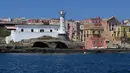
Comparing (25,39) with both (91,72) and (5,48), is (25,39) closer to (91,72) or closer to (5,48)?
(5,48)

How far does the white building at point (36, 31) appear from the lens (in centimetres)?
9469

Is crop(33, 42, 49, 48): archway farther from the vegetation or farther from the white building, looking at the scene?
the vegetation

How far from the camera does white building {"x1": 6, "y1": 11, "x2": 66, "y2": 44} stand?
94688 millimetres

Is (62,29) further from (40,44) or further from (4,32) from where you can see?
(4,32)

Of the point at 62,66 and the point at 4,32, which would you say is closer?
the point at 62,66

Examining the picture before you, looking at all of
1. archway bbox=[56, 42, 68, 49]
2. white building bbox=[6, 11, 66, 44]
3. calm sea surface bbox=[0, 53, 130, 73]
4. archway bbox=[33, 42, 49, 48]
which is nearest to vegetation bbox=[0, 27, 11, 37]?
white building bbox=[6, 11, 66, 44]

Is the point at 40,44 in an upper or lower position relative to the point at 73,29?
lower

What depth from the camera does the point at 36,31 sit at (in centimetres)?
9856

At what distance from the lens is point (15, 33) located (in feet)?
316

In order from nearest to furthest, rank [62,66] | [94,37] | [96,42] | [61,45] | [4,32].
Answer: [62,66] < [61,45] < [96,42] < [94,37] < [4,32]

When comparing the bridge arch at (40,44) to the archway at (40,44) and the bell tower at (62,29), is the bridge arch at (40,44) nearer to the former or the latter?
the archway at (40,44)

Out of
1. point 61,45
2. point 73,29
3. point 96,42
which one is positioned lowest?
point 61,45

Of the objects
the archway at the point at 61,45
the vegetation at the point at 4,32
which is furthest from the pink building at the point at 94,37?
the vegetation at the point at 4,32

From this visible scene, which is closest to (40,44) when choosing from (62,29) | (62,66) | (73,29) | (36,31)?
(36,31)
